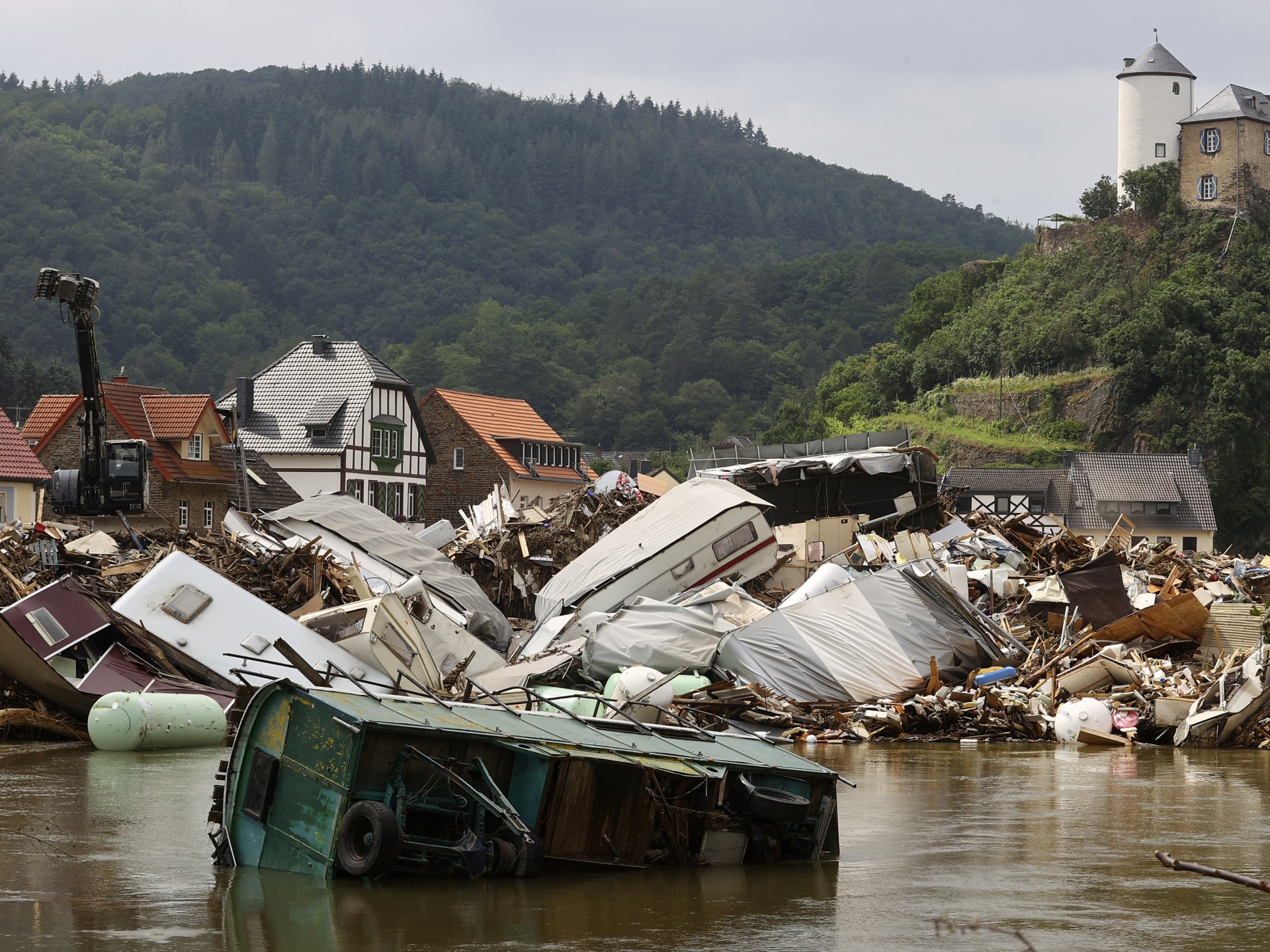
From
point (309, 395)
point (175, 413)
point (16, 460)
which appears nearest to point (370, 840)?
point (16, 460)

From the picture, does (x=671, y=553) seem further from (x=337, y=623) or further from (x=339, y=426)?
(x=339, y=426)

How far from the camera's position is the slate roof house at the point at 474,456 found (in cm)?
7238

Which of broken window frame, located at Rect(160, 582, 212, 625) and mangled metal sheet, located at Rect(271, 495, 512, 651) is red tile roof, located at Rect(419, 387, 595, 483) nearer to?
mangled metal sheet, located at Rect(271, 495, 512, 651)

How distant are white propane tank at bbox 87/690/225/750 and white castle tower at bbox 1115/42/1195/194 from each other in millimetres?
96527

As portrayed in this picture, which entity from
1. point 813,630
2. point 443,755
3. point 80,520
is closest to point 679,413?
point 80,520

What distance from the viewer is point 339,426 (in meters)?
61.2

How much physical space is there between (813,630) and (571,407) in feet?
383

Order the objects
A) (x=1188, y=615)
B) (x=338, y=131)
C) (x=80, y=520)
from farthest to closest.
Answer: (x=338, y=131) → (x=80, y=520) → (x=1188, y=615)

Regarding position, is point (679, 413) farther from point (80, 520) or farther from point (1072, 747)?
point (1072, 747)

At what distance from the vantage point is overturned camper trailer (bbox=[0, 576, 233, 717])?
20.5 metres

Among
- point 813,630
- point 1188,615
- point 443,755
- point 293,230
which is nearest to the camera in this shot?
point 443,755

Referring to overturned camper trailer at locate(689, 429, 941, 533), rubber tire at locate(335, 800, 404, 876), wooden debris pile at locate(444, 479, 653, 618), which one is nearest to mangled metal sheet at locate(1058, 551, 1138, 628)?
overturned camper trailer at locate(689, 429, 941, 533)

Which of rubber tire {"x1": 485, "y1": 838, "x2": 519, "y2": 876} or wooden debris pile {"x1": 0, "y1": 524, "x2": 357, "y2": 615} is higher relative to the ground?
wooden debris pile {"x1": 0, "y1": 524, "x2": 357, "y2": 615}

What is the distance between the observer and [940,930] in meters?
10.3
